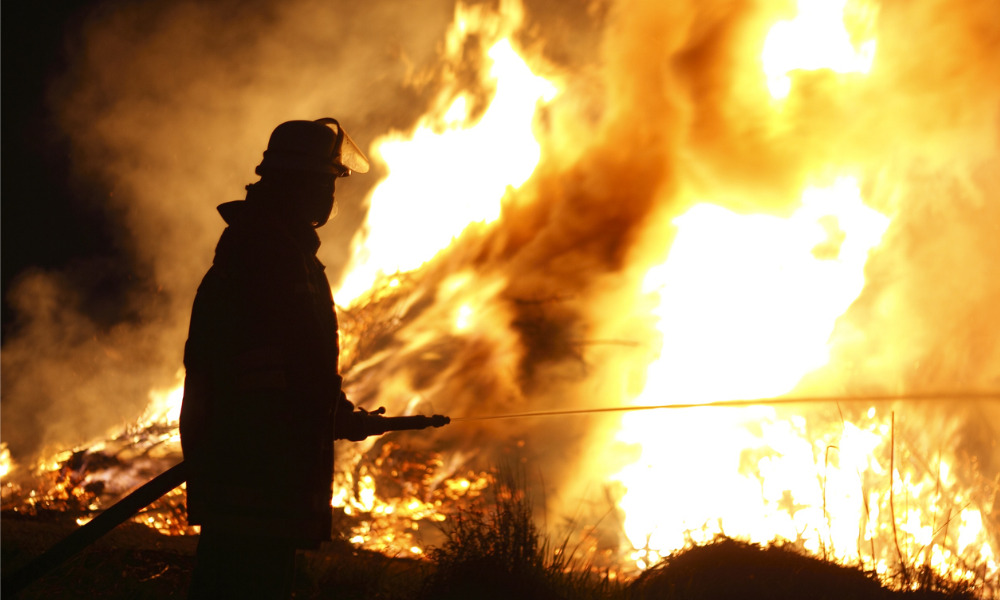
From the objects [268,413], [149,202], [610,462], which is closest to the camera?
[268,413]

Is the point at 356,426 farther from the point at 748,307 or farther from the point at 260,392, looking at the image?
the point at 748,307

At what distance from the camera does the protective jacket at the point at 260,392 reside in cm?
260

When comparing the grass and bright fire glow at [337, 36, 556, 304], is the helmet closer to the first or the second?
the grass

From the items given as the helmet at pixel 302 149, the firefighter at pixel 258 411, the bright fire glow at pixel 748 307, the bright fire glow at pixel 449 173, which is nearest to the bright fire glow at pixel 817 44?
the bright fire glow at pixel 748 307

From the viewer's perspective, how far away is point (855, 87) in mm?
6738

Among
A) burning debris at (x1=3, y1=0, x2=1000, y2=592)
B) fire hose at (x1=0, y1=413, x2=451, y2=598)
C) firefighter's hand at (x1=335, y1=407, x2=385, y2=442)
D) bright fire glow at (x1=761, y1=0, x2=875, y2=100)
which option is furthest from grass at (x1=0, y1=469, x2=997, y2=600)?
bright fire glow at (x1=761, y1=0, x2=875, y2=100)

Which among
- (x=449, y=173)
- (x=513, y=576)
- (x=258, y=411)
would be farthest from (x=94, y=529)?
(x=449, y=173)

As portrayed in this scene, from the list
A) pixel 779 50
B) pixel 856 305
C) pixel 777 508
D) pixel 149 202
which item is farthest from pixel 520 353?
pixel 149 202

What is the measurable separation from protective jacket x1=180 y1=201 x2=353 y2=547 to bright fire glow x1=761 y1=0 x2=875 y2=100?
5.71m

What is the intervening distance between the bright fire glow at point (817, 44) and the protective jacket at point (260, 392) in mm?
5711

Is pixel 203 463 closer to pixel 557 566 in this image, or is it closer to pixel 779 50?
pixel 557 566

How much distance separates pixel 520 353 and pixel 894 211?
409 cm

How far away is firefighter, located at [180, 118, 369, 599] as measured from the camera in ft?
8.50

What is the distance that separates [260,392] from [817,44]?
20.9ft
